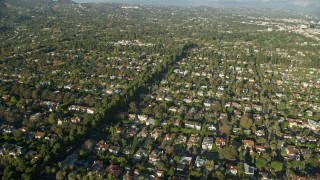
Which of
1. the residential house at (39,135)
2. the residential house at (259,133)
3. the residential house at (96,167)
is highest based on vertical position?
the residential house at (39,135)

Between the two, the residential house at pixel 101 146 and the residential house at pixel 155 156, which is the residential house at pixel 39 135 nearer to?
the residential house at pixel 101 146

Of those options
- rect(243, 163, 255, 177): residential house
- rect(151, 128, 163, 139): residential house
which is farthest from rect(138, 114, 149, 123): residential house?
rect(243, 163, 255, 177): residential house

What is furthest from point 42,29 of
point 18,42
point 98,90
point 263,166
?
point 263,166

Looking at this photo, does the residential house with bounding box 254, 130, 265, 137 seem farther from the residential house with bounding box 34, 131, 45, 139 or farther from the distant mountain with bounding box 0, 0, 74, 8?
→ the distant mountain with bounding box 0, 0, 74, 8

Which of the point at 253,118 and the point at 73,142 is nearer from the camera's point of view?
the point at 73,142

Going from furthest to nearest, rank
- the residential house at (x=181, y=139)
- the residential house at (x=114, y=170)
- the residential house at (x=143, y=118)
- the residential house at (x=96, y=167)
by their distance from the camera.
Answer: the residential house at (x=143, y=118) → the residential house at (x=181, y=139) → the residential house at (x=96, y=167) → the residential house at (x=114, y=170)

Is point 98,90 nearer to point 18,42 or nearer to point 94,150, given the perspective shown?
point 94,150

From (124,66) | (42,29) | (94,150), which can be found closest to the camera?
(94,150)

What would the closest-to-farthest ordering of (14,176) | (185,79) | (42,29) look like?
(14,176)
(185,79)
(42,29)

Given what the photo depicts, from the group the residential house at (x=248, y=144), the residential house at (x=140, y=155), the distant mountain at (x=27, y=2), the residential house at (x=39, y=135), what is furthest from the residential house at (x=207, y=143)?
the distant mountain at (x=27, y=2)

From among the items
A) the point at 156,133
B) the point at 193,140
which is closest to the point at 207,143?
the point at 193,140

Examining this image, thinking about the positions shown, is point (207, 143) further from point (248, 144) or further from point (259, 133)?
point (259, 133)
